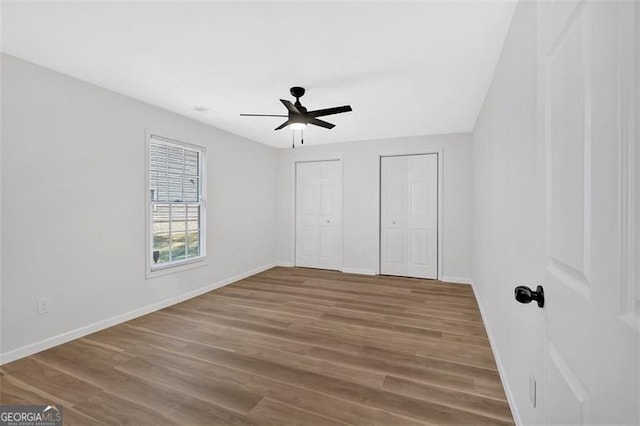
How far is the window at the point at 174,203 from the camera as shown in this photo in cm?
364

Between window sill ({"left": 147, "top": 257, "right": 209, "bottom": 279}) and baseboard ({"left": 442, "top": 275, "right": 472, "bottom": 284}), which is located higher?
window sill ({"left": 147, "top": 257, "right": 209, "bottom": 279})

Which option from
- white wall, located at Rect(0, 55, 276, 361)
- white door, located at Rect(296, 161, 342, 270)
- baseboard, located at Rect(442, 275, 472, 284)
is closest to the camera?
white wall, located at Rect(0, 55, 276, 361)

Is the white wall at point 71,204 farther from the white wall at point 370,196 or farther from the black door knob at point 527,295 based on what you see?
the black door knob at point 527,295

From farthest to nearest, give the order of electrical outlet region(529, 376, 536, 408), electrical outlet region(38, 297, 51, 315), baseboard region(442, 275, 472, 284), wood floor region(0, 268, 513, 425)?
1. baseboard region(442, 275, 472, 284)
2. electrical outlet region(38, 297, 51, 315)
3. wood floor region(0, 268, 513, 425)
4. electrical outlet region(529, 376, 536, 408)

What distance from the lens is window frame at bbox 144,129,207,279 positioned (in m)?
3.47

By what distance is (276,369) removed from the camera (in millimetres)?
2250

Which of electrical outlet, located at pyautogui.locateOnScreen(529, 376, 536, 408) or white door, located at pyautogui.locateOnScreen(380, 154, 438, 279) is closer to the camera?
electrical outlet, located at pyautogui.locateOnScreen(529, 376, 536, 408)

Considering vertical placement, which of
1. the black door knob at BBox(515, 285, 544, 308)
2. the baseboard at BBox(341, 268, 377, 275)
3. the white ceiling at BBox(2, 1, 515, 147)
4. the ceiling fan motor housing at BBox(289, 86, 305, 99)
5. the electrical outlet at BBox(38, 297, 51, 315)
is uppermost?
the white ceiling at BBox(2, 1, 515, 147)

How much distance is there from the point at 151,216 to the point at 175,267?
0.77m

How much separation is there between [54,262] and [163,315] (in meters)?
1.24

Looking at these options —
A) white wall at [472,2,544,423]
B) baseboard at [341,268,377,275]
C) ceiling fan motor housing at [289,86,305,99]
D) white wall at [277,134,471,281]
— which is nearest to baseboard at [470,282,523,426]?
white wall at [472,2,544,423]

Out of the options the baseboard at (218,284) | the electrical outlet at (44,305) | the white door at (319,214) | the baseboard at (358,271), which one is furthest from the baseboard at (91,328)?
the baseboard at (358,271)

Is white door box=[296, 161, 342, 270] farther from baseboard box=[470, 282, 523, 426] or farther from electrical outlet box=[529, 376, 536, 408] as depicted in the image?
electrical outlet box=[529, 376, 536, 408]

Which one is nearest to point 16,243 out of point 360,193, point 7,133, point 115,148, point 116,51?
point 7,133
